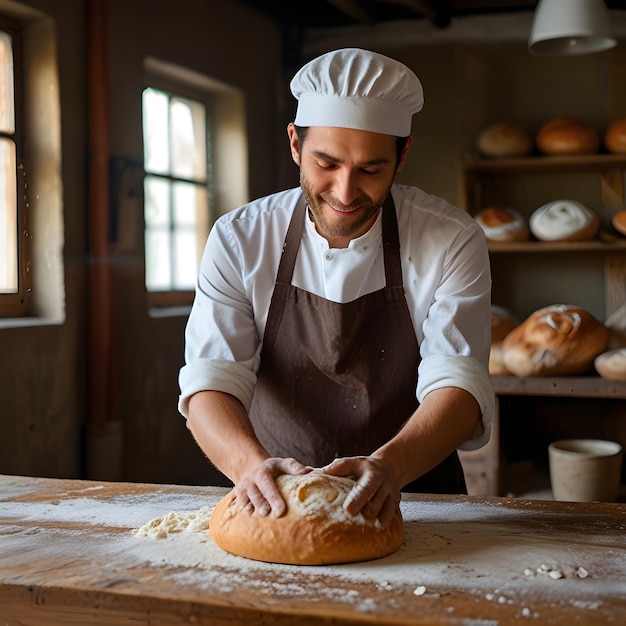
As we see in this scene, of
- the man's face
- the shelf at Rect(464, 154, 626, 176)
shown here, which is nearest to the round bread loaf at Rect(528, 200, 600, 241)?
the shelf at Rect(464, 154, 626, 176)

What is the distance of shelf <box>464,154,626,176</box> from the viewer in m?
4.43

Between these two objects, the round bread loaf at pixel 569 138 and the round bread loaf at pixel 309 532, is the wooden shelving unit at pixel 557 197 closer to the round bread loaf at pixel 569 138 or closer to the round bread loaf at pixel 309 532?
the round bread loaf at pixel 569 138

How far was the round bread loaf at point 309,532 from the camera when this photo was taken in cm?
135

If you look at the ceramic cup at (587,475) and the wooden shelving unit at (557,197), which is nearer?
the ceramic cup at (587,475)

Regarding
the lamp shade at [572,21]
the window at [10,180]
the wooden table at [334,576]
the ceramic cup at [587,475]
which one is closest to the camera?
the wooden table at [334,576]

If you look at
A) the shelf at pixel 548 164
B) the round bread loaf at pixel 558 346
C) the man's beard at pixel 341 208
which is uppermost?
the shelf at pixel 548 164

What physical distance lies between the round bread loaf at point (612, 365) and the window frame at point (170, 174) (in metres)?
2.04

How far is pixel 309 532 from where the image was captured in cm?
136

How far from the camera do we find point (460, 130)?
16.5 ft

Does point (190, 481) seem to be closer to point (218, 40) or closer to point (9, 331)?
point (9, 331)

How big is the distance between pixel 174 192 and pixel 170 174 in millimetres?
109

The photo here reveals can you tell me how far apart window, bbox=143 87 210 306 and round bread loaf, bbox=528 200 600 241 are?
5.98 feet

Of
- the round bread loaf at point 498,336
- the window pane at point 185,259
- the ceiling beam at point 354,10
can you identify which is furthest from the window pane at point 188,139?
the round bread loaf at point 498,336

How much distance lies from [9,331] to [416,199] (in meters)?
1.77
